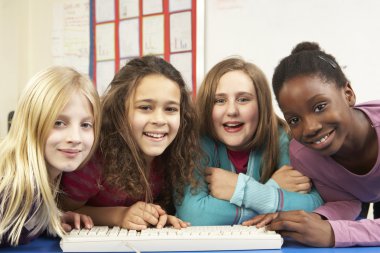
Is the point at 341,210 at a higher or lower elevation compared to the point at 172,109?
lower

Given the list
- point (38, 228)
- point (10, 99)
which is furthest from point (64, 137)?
point (10, 99)

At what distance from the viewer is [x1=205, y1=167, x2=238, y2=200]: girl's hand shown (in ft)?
3.36

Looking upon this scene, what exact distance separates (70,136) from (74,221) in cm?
20

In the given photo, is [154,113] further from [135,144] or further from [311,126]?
[311,126]

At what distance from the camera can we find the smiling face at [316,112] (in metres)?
0.90

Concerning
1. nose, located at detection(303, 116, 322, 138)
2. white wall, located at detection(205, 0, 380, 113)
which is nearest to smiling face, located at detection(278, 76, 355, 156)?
nose, located at detection(303, 116, 322, 138)

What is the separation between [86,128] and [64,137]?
0.21 ft

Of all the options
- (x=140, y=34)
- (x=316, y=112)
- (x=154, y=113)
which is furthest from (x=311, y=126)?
(x=140, y=34)

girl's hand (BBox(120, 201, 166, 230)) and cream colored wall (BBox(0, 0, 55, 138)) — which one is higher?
cream colored wall (BBox(0, 0, 55, 138))

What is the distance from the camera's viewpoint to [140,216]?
91 cm

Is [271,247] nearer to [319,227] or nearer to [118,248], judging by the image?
[319,227]

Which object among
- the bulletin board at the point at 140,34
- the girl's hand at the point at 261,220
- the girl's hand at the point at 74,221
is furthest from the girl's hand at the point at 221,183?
the bulletin board at the point at 140,34

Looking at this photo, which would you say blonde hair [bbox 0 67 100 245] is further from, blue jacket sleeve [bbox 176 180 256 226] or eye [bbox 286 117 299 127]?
eye [bbox 286 117 299 127]

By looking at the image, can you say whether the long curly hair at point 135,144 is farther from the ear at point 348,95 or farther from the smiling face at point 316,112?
the ear at point 348,95
